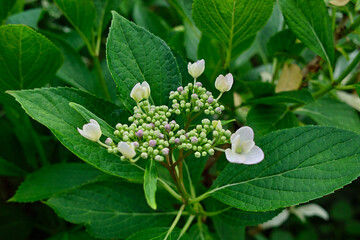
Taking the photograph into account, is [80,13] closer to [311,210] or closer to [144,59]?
[144,59]

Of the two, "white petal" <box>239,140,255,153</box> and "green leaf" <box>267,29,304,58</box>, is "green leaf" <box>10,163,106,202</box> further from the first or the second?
"green leaf" <box>267,29,304,58</box>

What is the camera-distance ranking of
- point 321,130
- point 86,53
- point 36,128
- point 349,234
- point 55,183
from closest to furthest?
point 321,130, point 55,183, point 36,128, point 86,53, point 349,234

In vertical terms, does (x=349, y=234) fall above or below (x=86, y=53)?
below

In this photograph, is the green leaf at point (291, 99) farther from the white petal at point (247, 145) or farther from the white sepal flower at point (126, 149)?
the white sepal flower at point (126, 149)

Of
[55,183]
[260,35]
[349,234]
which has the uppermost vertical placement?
[260,35]

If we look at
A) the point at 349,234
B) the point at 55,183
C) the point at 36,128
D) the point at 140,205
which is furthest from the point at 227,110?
the point at 349,234

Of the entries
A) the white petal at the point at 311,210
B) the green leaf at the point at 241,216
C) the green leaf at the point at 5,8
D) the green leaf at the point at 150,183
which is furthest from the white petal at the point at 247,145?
the white petal at the point at 311,210

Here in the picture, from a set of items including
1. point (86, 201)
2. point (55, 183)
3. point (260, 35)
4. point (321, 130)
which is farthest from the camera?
point (260, 35)

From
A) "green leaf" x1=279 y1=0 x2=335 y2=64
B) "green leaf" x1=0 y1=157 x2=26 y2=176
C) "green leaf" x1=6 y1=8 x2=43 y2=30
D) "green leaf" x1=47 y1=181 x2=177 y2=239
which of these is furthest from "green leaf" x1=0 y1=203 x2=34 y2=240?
"green leaf" x1=279 y1=0 x2=335 y2=64

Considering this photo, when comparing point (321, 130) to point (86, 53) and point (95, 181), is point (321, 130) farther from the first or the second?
point (86, 53)
